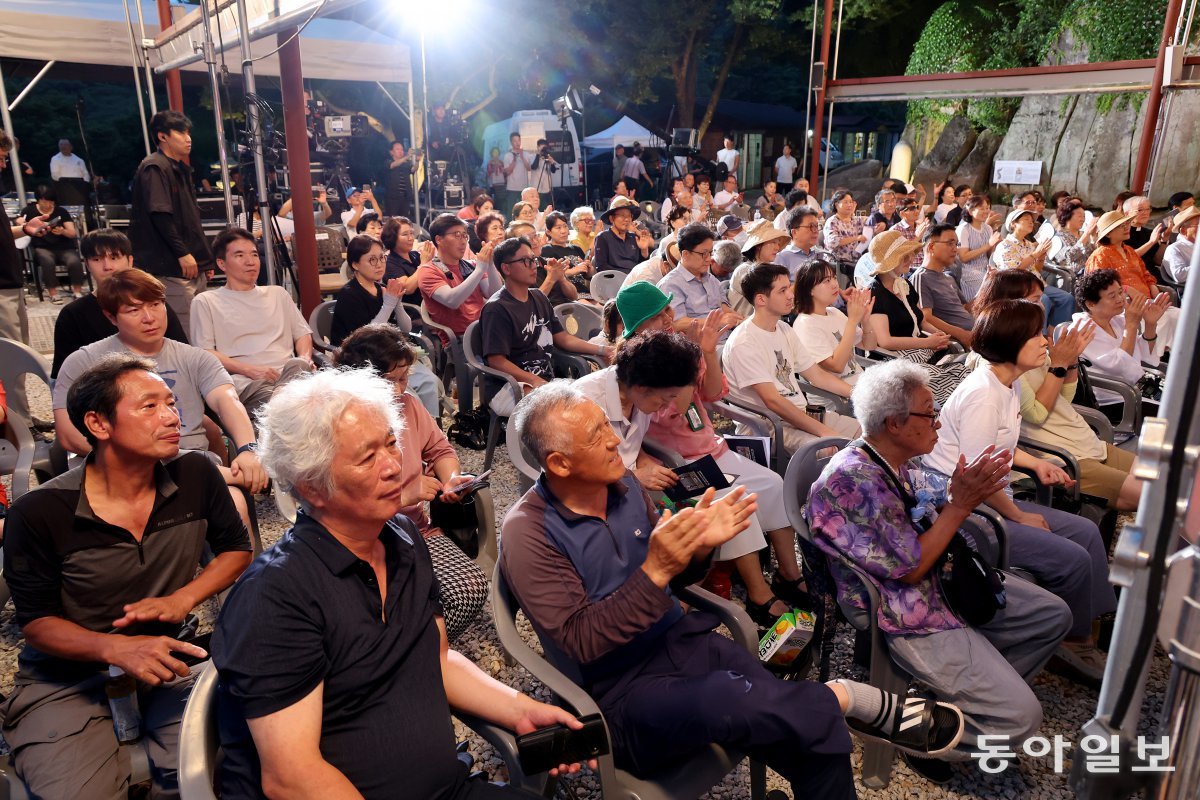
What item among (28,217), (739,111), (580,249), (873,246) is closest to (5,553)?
(873,246)

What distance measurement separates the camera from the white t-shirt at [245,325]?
13.4ft

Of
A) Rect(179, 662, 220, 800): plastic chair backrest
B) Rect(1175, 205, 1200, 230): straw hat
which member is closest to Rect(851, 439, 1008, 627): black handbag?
Rect(179, 662, 220, 800): plastic chair backrest

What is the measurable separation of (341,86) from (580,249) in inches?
633

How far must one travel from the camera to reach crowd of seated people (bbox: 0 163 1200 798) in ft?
5.16

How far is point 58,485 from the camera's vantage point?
6.48ft

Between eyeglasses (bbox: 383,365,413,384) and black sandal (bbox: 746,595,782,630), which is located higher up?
eyeglasses (bbox: 383,365,413,384)

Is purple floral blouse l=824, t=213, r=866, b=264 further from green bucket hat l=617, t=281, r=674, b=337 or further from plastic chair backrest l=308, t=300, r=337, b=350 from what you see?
green bucket hat l=617, t=281, r=674, b=337

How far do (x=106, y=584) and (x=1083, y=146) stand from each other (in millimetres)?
18895

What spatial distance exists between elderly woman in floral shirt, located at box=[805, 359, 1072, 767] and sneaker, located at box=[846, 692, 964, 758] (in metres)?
0.14

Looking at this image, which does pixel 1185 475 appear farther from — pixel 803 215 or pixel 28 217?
pixel 28 217

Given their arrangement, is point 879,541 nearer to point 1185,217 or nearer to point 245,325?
point 245,325

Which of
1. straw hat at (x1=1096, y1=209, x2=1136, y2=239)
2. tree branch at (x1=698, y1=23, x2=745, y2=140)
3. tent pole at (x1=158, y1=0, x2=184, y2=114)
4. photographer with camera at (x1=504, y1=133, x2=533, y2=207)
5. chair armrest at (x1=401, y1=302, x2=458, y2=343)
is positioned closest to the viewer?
chair armrest at (x1=401, y1=302, x2=458, y2=343)

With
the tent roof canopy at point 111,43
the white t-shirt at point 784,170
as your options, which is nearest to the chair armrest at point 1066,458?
the tent roof canopy at point 111,43

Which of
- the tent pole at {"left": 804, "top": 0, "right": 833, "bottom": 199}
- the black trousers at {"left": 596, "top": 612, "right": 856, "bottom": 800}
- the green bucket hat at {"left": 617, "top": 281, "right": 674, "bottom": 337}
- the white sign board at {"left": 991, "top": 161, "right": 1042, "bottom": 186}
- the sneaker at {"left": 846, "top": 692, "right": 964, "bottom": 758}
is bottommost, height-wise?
the sneaker at {"left": 846, "top": 692, "right": 964, "bottom": 758}
